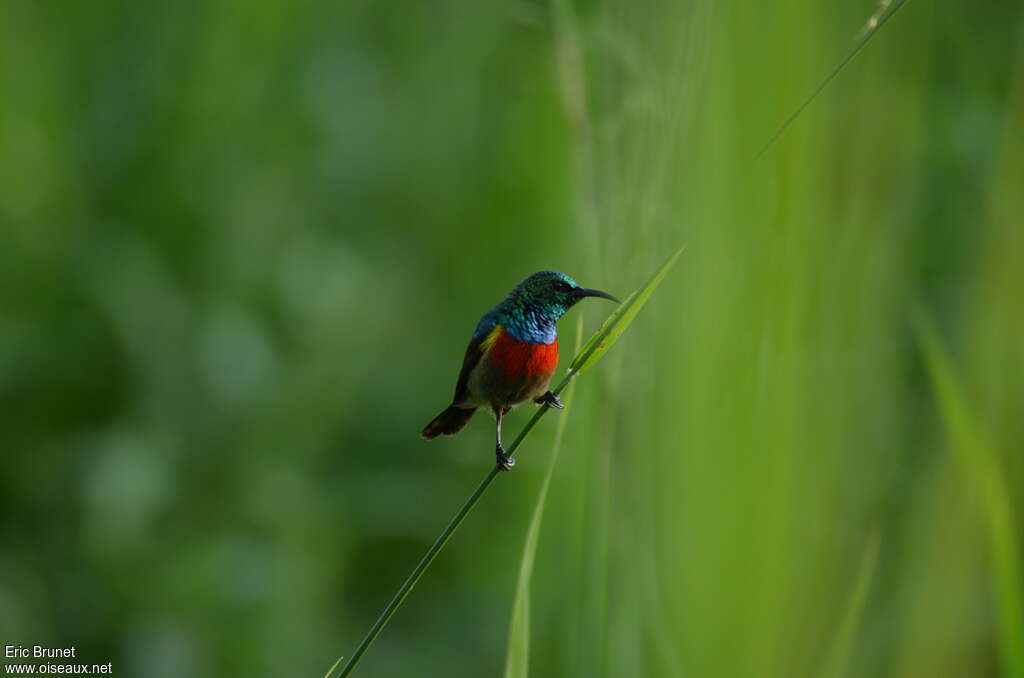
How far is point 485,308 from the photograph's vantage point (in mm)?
4195

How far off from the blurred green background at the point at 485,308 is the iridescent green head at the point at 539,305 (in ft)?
0.52

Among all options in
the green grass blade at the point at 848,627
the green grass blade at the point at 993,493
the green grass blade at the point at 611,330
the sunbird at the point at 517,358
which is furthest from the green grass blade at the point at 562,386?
the sunbird at the point at 517,358

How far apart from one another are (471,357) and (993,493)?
0.94 meters

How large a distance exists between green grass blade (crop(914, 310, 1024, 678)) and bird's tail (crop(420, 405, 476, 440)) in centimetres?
82

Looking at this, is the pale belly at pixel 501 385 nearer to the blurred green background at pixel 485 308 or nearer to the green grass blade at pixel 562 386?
the blurred green background at pixel 485 308

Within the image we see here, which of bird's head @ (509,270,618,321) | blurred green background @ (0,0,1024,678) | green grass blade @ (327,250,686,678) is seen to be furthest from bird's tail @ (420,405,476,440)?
green grass blade @ (327,250,686,678)

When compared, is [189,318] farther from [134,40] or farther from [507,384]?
[507,384]

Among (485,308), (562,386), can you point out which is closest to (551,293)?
(562,386)

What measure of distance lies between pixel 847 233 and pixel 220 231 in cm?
318

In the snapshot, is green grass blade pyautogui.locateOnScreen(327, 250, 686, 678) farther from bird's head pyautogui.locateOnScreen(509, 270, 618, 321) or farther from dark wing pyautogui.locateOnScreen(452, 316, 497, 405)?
dark wing pyautogui.locateOnScreen(452, 316, 497, 405)

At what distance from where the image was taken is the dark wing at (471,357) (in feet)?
6.10

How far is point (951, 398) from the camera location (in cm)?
129

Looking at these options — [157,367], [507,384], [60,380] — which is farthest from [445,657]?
[507,384]

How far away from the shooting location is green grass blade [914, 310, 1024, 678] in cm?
109
